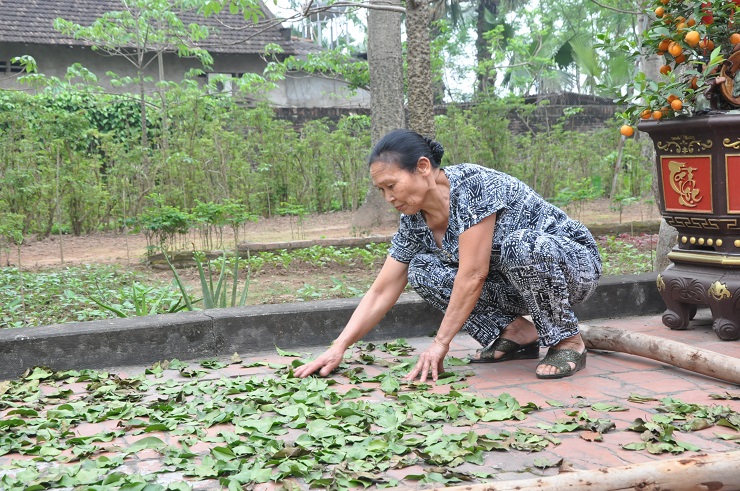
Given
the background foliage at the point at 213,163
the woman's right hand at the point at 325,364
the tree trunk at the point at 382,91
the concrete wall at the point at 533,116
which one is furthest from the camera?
the concrete wall at the point at 533,116

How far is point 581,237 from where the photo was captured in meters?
3.95

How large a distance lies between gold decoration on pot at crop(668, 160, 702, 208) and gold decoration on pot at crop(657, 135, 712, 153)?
0.08 m

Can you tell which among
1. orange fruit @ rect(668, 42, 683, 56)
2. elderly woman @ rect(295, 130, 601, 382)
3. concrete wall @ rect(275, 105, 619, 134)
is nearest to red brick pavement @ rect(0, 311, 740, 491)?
elderly woman @ rect(295, 130, 601, 382)

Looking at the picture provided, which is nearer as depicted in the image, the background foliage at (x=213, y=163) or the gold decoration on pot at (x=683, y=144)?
the gold decoration on pot at (x=683, y=144)

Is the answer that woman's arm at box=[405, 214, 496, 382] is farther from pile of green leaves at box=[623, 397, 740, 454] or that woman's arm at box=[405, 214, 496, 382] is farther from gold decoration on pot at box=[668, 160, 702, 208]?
gold decoration on pot at box=[668, 160, 702, 208]

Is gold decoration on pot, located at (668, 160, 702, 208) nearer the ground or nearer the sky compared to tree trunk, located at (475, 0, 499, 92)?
nearer the ground

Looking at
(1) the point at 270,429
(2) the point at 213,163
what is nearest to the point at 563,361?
(1) the point at 270,429

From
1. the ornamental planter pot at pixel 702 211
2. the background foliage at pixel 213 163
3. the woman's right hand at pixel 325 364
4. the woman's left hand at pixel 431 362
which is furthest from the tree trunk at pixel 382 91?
the woman's left hand at pixel 431 362

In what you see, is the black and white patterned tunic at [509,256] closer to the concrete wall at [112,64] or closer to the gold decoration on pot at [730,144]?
the gold decoration on pot at [730,144]

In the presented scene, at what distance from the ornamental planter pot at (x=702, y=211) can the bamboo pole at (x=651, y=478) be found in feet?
7.35

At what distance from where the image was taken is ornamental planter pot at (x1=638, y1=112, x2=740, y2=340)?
4.24m

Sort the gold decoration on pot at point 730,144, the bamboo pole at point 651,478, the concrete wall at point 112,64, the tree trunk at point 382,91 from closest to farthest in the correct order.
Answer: the bamboo pole at point 651,478 → the gold decoration on pot at point 730,144 → the tree trunk at point 382,91 → the concrete wall at point 112,64

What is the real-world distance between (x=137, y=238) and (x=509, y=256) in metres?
8.02

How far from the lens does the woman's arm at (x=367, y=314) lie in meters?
3.78
